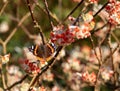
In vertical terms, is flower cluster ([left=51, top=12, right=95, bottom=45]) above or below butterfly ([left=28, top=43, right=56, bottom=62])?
above

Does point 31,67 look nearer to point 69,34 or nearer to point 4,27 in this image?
point 69,34

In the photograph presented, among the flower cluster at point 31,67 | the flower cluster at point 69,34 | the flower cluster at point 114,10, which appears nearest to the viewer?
the flower cluster at point 69,34

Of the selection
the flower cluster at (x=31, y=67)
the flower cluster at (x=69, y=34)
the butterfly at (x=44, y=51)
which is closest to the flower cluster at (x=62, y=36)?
the flower cluster at (x=69, y=34)

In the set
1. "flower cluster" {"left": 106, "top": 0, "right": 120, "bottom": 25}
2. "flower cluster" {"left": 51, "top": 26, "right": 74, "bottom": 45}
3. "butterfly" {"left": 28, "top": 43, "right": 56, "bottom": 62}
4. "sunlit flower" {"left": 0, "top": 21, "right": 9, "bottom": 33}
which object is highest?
"flower cluster" {"left": 106, "top": 0, "right": 120, "bottom": 25}

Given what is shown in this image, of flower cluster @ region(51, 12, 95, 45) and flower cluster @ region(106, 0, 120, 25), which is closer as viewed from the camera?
flower cluster @ region(51, 12, 95, 45)

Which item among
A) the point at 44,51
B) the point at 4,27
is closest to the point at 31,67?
the point at 44,51

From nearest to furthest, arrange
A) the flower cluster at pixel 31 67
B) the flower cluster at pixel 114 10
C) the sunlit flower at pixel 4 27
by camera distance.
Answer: the flower cluster at pixel 114 10 → the flower cluster at pixel 31 67 → the sunlit flower at pixel 4 27

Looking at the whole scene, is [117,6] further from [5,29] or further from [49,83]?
[5,29]

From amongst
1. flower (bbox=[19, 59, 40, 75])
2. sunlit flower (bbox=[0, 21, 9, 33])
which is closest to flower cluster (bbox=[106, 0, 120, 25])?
flower (bbox=[19, 59, 40, 75])

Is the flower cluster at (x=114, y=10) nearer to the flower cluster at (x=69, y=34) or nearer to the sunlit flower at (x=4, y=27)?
the flower cluster at (x=69, y=34)

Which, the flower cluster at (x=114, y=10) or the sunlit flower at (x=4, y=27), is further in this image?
the sunlit flower at (x=4, y=27)

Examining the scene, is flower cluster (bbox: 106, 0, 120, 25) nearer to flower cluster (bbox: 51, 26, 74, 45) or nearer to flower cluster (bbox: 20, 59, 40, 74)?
flower cluster (bbox: 51, 26, 74, 45)
